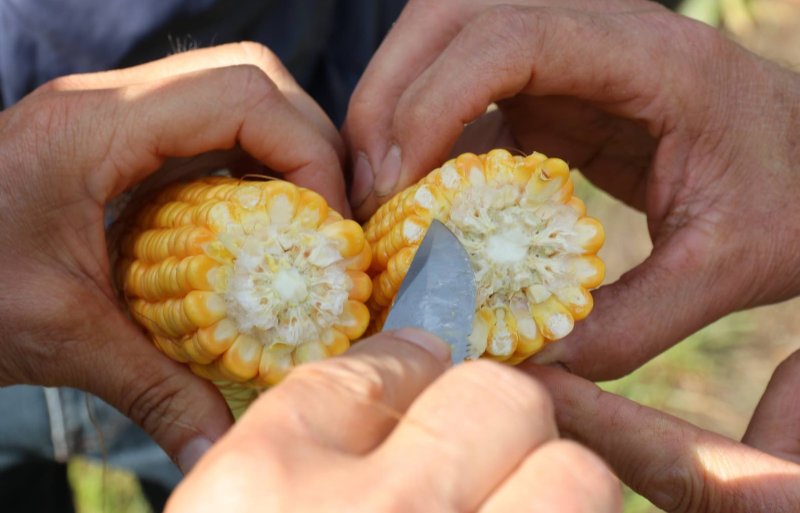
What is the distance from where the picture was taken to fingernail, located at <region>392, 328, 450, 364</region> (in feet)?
4.07

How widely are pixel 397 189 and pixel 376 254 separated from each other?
0.27 metres

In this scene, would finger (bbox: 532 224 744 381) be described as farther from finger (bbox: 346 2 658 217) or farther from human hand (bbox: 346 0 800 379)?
finger (bbox: 346 2 658 217)

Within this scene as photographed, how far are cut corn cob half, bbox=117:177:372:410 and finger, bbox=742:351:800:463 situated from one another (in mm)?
963

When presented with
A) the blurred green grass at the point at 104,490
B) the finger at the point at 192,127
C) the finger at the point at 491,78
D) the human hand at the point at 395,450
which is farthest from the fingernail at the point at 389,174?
the blurred green grass at the point at 104,490

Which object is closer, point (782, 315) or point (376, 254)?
point (376, 254)

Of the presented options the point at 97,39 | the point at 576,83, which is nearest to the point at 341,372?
the point at 576,83

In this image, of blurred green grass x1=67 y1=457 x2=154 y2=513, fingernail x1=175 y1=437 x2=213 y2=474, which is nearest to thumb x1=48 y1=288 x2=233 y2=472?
fingernail x1=175 y1=437 x2=213 y2=474

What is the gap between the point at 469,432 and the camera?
106cm

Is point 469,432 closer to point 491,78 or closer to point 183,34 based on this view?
point 491,78

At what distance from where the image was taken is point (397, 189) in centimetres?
207

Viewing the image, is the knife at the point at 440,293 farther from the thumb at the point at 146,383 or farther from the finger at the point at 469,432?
the thumb at the point at 146,383

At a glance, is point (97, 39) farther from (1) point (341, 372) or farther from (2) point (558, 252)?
(1) point (341, 372)

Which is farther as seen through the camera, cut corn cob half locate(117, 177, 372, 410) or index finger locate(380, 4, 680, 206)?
index finger locate(380, 4, 680, 206)

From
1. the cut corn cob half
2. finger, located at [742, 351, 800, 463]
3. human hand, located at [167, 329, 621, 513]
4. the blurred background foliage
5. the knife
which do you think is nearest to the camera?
human hand, located at [167, 329, 621, 513]
